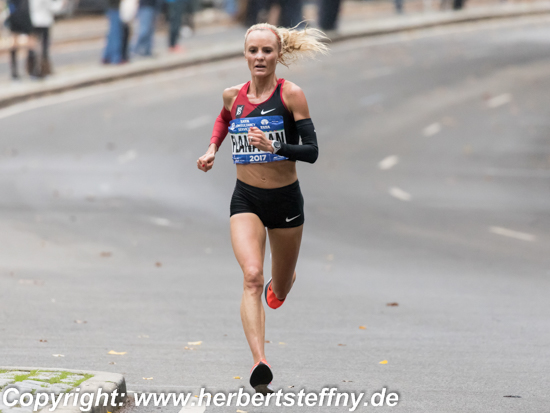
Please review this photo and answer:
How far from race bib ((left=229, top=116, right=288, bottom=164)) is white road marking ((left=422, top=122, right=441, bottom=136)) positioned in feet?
62.3

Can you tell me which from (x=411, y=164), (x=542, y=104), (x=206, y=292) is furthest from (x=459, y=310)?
(x=542, y=104)

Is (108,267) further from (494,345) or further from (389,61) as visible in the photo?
(389,61)

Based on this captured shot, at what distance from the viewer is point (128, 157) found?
20.6 m

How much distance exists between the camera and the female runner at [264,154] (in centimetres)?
632

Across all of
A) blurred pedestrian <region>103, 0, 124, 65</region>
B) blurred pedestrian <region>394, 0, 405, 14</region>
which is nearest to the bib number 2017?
blurred pedestrian <region>103, 0, 124, 65</region>

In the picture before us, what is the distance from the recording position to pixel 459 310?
971 cm

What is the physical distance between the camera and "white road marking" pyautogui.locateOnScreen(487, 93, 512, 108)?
28.9 metres

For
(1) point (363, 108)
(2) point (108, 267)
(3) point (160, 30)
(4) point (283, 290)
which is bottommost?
(3) point (160, 30)

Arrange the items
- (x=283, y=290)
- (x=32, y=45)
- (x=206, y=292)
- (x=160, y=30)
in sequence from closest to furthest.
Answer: (x=283, y=290)
(x=206, y=292)
(x=32, y=45)
(x=160, y=30)

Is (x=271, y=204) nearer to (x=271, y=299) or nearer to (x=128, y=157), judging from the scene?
(x=271, y=299)

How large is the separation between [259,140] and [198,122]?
18.1 metres

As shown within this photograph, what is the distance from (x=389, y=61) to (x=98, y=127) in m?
14.3

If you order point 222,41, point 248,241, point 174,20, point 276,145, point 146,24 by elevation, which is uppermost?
point 276,145

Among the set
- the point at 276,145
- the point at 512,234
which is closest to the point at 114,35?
the point at 512,234
